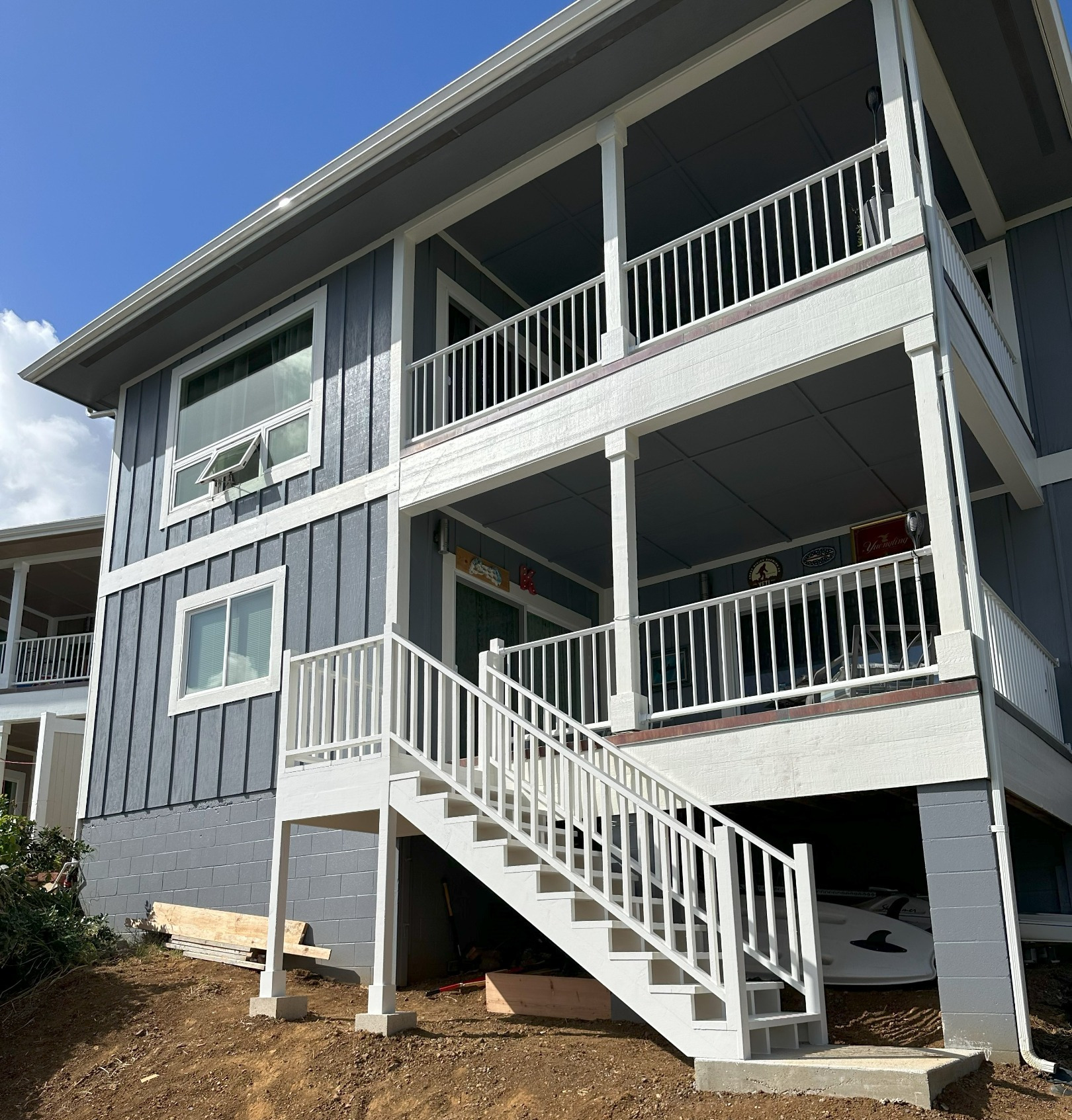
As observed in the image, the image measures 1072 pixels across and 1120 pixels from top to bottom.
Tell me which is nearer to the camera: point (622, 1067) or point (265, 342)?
point (622, 1067)

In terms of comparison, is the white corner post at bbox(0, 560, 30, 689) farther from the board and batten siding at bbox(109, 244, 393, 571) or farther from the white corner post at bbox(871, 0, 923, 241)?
the white corner post at bbox(871, 0, 923, 241)

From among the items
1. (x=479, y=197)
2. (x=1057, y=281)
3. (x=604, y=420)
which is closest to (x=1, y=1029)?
(x=604, y=420)

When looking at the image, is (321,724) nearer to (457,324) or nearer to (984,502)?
(457,324)

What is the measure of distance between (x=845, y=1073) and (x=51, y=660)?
1827cm

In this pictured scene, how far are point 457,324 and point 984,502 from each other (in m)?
5.96

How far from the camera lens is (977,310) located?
8930 millimetres

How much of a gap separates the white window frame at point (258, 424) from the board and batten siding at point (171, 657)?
748 mm

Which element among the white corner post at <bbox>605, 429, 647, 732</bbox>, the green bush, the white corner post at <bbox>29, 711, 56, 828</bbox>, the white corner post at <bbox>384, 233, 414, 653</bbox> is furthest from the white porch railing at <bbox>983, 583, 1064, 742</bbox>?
the white corner post at <bbox>29, 711, 56, 828</bbox>

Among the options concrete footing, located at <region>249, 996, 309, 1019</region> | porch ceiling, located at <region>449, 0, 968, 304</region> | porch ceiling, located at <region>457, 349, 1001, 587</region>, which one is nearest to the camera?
concrete footing, located at <region>249, 996, 309, 1019</region>

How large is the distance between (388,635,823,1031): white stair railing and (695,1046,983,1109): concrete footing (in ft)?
0.86

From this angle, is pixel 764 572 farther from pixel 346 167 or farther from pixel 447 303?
pixel 346 167

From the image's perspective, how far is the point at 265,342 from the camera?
13.0 m

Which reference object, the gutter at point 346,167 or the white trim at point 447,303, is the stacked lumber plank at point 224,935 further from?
the gutter at point 346,167

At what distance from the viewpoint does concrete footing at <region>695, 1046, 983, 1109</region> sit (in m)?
4.96
